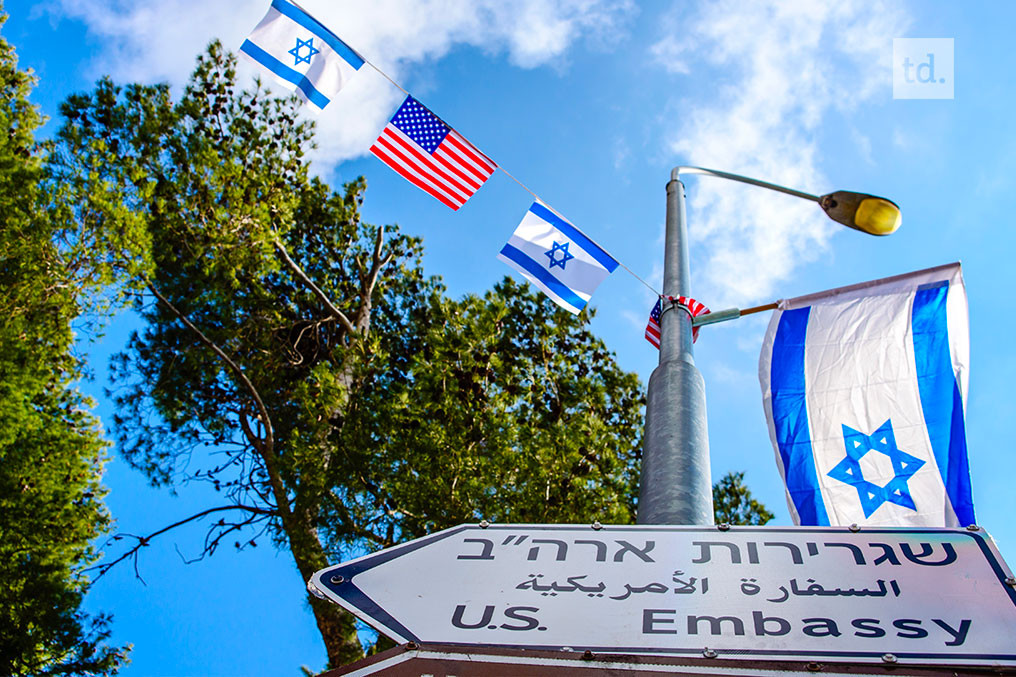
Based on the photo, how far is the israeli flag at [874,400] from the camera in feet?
15.8

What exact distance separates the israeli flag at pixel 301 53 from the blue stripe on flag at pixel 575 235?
2337 mm

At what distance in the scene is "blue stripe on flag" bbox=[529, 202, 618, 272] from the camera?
7555 millimetres

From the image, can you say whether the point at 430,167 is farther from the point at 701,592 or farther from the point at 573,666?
the point at 573,666

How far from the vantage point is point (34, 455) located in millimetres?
9180

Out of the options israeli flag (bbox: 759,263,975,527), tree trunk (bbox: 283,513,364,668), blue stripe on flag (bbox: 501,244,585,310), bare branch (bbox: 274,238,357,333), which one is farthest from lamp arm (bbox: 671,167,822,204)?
bare branch (bbox: 274,238,357,333)

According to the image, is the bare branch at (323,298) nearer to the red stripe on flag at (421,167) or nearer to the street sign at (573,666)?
the red stripe on flag at (421,167)

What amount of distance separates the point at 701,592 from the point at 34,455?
9.71 metres

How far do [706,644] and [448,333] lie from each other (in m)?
7.40

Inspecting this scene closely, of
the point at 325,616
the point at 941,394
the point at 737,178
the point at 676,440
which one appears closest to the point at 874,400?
the point at 941,394

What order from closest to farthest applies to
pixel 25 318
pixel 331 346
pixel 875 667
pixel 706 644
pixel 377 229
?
pixel 875 667
pixel 706 644
pixel 25 318
pixel 331 346
pixel 377 229

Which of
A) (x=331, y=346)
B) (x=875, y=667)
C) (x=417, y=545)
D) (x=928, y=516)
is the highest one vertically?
(x=331, y=346)

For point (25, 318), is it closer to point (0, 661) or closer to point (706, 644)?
point (0, 661)

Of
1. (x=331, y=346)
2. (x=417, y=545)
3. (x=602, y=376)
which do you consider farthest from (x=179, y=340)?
(x=417, y=545)

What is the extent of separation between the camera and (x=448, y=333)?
9.05 meters
